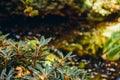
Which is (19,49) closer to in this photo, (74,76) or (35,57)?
(35,57)

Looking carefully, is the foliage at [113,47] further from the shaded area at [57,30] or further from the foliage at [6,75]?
the foliage at [6,75]

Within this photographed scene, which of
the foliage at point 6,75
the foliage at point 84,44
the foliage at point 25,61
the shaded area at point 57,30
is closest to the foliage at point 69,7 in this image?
the shaded area at point 57,30

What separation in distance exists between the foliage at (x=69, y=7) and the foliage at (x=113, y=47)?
1.07m

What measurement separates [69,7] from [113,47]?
181 centimetres

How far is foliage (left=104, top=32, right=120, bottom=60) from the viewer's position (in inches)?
263

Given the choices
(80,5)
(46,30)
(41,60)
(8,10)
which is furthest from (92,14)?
(41,60)

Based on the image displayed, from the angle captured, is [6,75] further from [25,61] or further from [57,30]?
[57,30]

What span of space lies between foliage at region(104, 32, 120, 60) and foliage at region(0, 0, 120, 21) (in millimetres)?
1069

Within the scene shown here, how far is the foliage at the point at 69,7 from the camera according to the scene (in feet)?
25.1

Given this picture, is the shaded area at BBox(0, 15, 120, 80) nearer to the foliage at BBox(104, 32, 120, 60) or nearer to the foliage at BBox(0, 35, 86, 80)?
the foliage at BBox(104, 32, 120, 60)

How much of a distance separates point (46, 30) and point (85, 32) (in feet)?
3.21

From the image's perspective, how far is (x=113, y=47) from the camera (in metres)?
6.81

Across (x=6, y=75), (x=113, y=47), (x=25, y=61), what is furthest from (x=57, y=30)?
(x=6, y=75)

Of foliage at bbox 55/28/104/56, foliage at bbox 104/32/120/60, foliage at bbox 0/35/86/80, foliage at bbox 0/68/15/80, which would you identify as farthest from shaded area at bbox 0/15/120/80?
foliage at bbox 0/68/15/80
